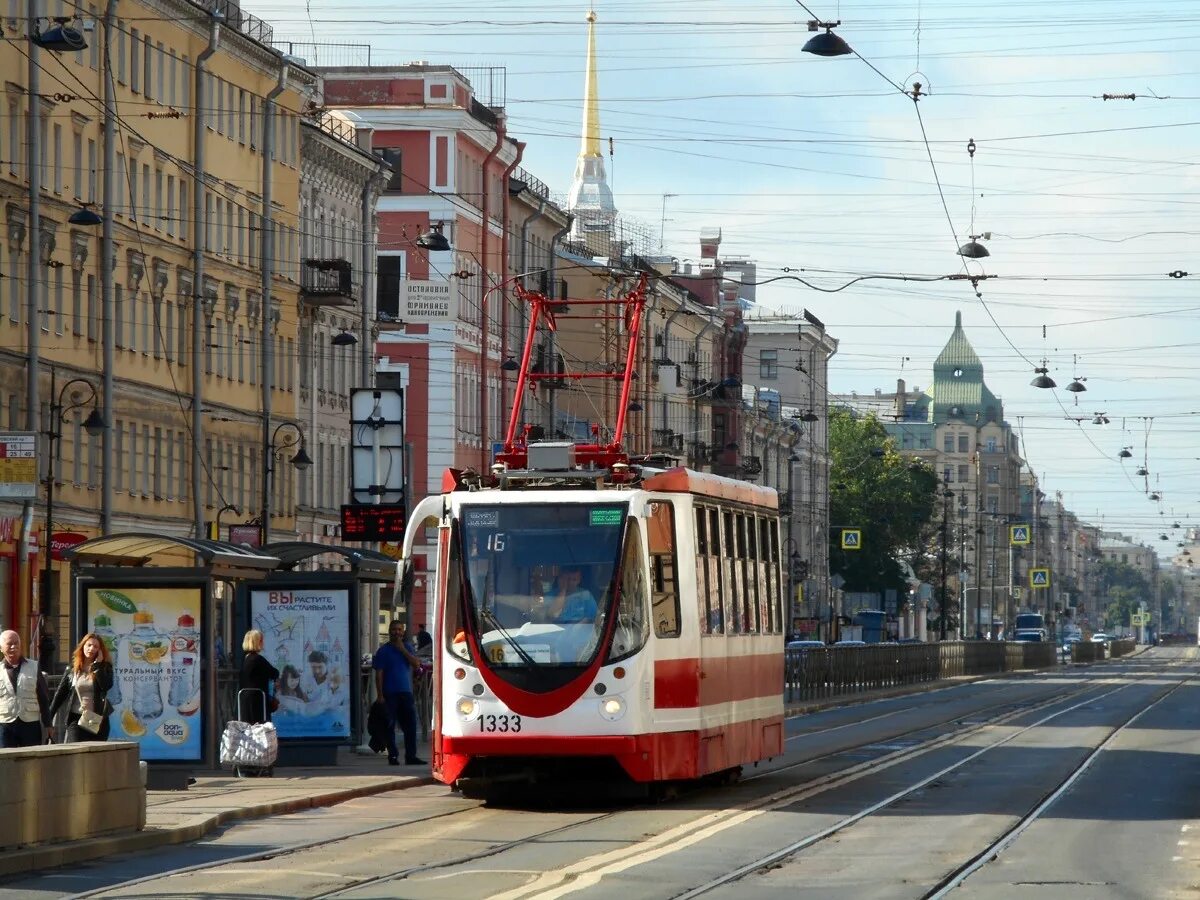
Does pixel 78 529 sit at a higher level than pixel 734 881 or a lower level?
higher

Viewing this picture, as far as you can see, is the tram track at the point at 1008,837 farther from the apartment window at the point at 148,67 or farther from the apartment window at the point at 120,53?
the apartment window at the point at 148,67

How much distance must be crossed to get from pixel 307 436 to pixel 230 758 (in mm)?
39068

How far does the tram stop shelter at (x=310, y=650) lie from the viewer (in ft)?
92.5

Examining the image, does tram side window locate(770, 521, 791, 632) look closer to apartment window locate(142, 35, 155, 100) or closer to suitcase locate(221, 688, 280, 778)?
suitcase locate(221, 688, 280, 778)

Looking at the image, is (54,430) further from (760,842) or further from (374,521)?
(760,842)

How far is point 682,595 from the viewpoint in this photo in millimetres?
22297

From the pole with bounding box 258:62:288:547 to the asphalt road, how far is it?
30578 millimetres

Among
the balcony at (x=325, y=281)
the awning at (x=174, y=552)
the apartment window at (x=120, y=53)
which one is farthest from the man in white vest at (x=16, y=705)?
the balcony at (x=325, y=281)

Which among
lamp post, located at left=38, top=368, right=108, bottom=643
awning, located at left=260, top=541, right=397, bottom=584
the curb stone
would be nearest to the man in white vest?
the curb stone

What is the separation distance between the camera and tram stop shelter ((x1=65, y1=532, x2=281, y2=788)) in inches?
994

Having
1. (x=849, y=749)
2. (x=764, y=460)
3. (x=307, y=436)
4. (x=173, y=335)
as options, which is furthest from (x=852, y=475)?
(x=849, y=749)

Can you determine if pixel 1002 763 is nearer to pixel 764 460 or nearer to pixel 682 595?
pixel 682 595

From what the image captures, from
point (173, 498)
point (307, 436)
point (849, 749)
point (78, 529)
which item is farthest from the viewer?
point (307, 436)

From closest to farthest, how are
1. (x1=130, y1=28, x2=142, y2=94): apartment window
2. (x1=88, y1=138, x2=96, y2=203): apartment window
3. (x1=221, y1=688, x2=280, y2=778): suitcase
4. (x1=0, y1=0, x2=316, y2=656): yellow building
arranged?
(x1=221, y1=688, x2=280, y2=778): suitcase, (x1=0, y1=0, x2=316, y2=656): yellow building, (x1=88, y1=138, x2=96, y2=203): apartment window, (x1=130, y1=28, x2=142, y2=94): apartment window
